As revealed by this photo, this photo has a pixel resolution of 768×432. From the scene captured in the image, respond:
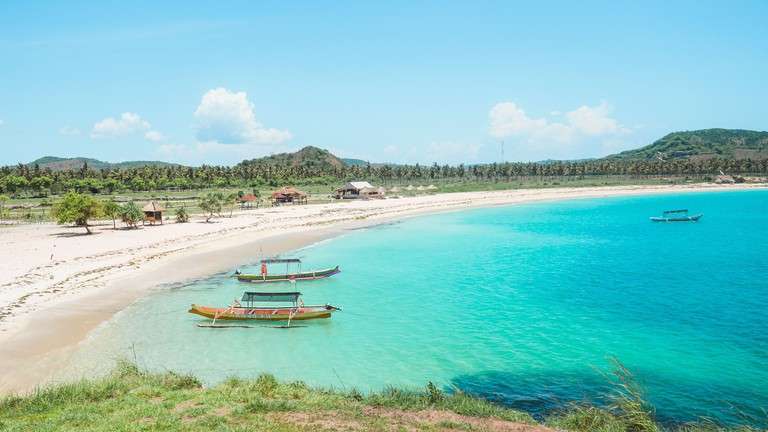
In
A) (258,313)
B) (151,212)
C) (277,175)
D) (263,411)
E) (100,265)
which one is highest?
(277,175)

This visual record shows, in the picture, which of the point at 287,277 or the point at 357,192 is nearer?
the point at 287,277

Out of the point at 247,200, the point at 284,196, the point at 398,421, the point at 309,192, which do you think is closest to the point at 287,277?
the point at 398,421

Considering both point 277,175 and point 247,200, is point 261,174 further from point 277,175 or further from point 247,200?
point 247,200

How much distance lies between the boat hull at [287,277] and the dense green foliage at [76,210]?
28.1 meters

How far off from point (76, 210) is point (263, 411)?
49.0m

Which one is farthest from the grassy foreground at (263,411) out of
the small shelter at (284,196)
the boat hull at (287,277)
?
the small shelter at (284,196)

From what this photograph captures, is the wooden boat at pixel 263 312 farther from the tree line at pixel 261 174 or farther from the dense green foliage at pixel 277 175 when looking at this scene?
the dense green foliage at pixel 277 175

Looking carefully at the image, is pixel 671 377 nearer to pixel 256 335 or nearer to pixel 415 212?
pixel 256 335

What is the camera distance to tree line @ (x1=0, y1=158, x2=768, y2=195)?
11006cm

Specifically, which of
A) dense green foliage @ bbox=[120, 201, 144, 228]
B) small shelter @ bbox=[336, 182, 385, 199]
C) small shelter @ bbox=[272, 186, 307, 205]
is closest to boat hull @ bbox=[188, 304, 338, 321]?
dense green foliage @ bbox=[120, 201, 144, 228]

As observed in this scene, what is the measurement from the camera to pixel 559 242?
5212 centimetres

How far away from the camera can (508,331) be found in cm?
2278

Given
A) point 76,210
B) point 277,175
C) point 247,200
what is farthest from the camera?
point 277,175

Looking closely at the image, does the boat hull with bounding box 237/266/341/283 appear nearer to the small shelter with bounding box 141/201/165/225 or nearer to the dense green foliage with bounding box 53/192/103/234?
the dense green foliage with bounding box 53/192/103/234
